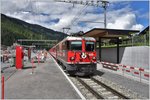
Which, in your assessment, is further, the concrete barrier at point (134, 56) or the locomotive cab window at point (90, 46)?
the concrete barrier at point (134, 56)

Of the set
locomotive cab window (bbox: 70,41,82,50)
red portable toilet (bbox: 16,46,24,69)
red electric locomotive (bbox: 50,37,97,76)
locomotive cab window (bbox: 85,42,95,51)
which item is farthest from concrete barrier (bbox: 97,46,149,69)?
red portable toilet (bbox: 16,46,24,69)

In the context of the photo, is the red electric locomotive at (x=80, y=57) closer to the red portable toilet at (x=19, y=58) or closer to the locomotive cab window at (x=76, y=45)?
the locomotive cab window at (x=76, y=45)

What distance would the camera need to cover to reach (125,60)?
28172 millimetres

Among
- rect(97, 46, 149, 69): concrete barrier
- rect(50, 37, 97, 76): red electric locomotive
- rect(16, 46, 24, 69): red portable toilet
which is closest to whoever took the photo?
rect(50, 37, 97, 76): red electric locomotive

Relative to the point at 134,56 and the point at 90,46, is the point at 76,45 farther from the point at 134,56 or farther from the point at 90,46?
the point at 134,56

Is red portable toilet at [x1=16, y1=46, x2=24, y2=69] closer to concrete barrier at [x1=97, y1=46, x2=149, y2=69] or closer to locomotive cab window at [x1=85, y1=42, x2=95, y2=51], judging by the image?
locomotive cab window at [x1=85, y1=42, x2=95, y2=51]

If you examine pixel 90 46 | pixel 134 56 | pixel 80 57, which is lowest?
pixel 134 56

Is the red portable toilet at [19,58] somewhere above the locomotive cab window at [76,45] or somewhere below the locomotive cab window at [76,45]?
below

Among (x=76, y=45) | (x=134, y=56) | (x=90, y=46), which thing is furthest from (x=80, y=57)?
(x=134, y=56)

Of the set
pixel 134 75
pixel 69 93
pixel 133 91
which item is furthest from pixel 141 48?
pixel 69 93

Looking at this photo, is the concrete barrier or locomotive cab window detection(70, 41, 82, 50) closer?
locomotive cab window detection(70, 41, 82, 50)

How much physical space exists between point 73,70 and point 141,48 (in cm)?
924

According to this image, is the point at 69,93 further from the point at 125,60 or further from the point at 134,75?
the point at 125,60

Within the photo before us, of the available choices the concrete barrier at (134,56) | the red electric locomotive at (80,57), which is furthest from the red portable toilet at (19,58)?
the concrete barrier at (134,56)
